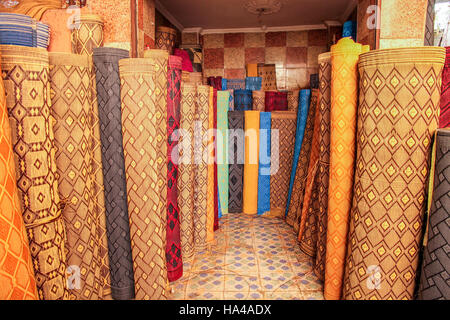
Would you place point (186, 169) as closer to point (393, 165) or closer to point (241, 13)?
point (393, 165)

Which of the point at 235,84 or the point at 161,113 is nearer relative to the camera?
the point at 161,113

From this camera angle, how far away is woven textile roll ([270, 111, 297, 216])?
3.25 metres

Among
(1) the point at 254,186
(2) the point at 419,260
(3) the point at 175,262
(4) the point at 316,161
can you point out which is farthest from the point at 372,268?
(1) the point at 254,186

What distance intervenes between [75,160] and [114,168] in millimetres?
280

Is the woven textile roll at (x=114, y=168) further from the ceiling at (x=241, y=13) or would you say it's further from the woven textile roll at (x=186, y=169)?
the ceiling at (x=241, y=13)

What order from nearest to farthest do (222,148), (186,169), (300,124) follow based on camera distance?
(186,169), (300,124), (222,148)

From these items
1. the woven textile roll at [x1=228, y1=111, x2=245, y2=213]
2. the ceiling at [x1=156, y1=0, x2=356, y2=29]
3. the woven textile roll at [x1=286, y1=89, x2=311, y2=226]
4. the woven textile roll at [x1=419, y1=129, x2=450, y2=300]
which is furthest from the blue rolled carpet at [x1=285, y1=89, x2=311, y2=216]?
the ceiling at [x1=156, y1=0, x2=356, y2=29]

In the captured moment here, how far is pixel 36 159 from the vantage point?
973 mm

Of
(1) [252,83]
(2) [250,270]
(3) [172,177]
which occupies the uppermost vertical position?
(1) [252,83]

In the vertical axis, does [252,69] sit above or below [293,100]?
above

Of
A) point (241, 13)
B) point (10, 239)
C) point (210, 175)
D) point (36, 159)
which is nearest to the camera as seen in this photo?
point (10, 239)

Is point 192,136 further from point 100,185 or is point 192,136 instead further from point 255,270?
point 255,270

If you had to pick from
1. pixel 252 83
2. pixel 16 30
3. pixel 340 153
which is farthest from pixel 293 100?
pixel 16 30

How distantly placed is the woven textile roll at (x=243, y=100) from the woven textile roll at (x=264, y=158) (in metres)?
0.73
